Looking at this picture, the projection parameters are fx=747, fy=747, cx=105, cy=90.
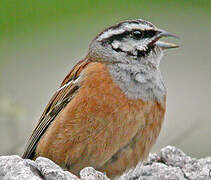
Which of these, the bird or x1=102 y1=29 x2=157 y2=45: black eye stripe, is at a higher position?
x1=102 y1=29 x2=157 y2=45: black eye stripe

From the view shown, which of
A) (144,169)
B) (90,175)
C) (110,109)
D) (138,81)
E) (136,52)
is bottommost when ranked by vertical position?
(144,169)

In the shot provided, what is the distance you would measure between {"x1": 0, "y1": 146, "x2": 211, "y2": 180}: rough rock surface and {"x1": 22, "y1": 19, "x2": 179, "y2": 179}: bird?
18 centimetres

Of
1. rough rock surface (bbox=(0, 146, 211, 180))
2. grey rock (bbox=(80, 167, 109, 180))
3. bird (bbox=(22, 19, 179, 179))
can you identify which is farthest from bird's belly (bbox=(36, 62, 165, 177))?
grey rock (bbox=(80, 167, 109, 180))

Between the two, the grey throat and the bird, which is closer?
the bird

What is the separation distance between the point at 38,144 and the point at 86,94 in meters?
0.71

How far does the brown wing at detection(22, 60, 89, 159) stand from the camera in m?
7.07

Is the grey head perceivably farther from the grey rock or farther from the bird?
the grey rock

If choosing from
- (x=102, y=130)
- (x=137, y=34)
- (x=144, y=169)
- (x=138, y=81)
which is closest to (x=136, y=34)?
(x=137, y=34)

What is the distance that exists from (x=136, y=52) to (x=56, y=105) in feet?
3.06

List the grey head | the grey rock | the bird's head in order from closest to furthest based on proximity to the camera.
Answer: the grey rock < the grey head < the bird's head

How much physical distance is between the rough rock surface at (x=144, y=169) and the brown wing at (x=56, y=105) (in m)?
0.88

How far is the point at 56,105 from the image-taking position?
7.26 metres

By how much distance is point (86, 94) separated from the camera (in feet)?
22.2

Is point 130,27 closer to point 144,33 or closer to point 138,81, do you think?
point 144,33
